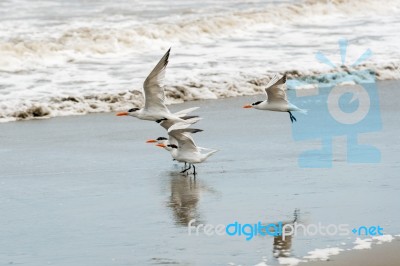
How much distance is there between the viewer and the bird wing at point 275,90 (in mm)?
12047

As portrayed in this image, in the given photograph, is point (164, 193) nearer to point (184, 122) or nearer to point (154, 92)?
point (184, 122)

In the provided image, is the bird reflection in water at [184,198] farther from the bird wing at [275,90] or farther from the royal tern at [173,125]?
the bird wing at [275,90]

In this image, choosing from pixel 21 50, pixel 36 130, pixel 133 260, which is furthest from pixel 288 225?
pixel 21 50

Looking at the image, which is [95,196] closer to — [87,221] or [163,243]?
[87,221]

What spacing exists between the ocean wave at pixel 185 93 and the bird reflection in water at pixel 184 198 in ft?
16.0

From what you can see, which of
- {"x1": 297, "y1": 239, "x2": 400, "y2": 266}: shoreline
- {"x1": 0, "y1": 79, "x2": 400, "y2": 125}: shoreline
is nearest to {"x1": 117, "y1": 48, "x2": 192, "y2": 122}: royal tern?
{"x1": 0, "y1": 79, "x2": 400, "y2": 125}: shoreline

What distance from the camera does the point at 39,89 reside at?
1673 cm

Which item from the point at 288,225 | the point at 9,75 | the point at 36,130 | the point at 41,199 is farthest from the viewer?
the point at 9,75

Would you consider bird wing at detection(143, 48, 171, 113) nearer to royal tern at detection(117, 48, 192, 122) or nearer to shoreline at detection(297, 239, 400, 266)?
royal tern at detection(117, 48, 192, 122)

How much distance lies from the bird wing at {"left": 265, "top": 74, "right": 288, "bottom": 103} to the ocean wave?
4099 millimetres

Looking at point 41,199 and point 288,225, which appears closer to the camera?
point 288,225

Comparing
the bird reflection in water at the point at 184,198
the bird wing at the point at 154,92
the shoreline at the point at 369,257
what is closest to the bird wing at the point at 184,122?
the bird wing at the point at 154,92

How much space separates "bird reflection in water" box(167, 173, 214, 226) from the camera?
883 cm

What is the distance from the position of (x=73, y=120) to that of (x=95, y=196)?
5.24m
